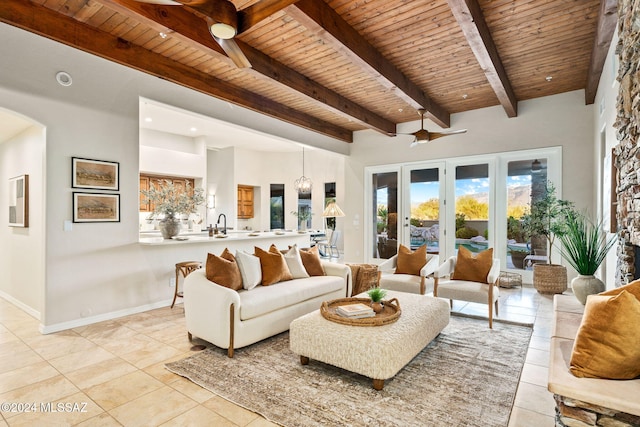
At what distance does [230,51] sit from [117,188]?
246 centimetres

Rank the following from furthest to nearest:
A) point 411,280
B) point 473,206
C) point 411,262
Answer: point 473,206 → point 411,262 → point 411,280

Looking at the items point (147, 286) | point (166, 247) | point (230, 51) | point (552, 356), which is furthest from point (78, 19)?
point (552, 356)

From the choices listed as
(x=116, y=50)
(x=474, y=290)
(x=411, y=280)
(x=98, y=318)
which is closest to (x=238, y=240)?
(x=98, y=318)

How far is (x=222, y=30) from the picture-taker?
2.38 metres

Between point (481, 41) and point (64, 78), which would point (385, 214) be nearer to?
point (481, 41)

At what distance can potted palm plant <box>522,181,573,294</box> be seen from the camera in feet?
17.3

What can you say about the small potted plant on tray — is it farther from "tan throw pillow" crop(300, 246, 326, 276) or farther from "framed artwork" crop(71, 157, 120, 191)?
"framed artwork" crop(71, 157, 120, 191)

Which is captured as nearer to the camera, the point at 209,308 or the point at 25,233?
the point at 209,308

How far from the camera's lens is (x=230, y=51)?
273 centimetres

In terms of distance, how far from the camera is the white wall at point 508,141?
5617 mm

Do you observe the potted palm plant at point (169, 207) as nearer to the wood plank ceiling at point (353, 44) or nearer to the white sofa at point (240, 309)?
the wood plank ceiling at point (353, 44)

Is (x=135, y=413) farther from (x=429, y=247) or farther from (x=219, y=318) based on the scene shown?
(x=429, y=247)

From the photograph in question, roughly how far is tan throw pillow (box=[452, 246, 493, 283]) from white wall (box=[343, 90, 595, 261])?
273 cm

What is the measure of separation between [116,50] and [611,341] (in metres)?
4.97
